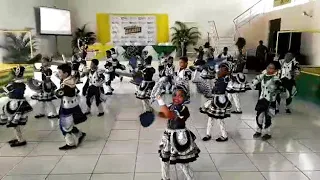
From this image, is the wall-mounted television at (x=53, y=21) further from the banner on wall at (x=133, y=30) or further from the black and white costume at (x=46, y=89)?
the black and white costume at (x=46, y=89)

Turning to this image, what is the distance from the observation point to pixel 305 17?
9.59 m

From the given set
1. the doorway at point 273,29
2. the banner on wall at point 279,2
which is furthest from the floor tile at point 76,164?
the doorway at point 273,29

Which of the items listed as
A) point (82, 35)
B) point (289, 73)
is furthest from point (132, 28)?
point (289, 73)

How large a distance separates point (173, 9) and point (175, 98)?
43.9ft

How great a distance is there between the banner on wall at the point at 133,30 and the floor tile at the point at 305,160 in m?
12.5

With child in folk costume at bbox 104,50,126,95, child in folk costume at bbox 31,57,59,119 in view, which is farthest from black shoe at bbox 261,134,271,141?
child in folk costume at bbox 104,50,126,95

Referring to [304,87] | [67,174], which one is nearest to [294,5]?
[304,87]

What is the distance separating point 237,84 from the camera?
592 centimetres

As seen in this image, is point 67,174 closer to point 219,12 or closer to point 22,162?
point 22,162

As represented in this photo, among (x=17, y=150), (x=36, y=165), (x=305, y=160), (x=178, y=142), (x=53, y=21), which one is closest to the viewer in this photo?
(x=178, y=142)

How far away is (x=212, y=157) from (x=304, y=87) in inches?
173

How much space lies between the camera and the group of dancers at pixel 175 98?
2.89 meters

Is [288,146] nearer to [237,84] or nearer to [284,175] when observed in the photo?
[284,175]

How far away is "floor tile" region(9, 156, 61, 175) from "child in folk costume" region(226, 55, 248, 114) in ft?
10.9
